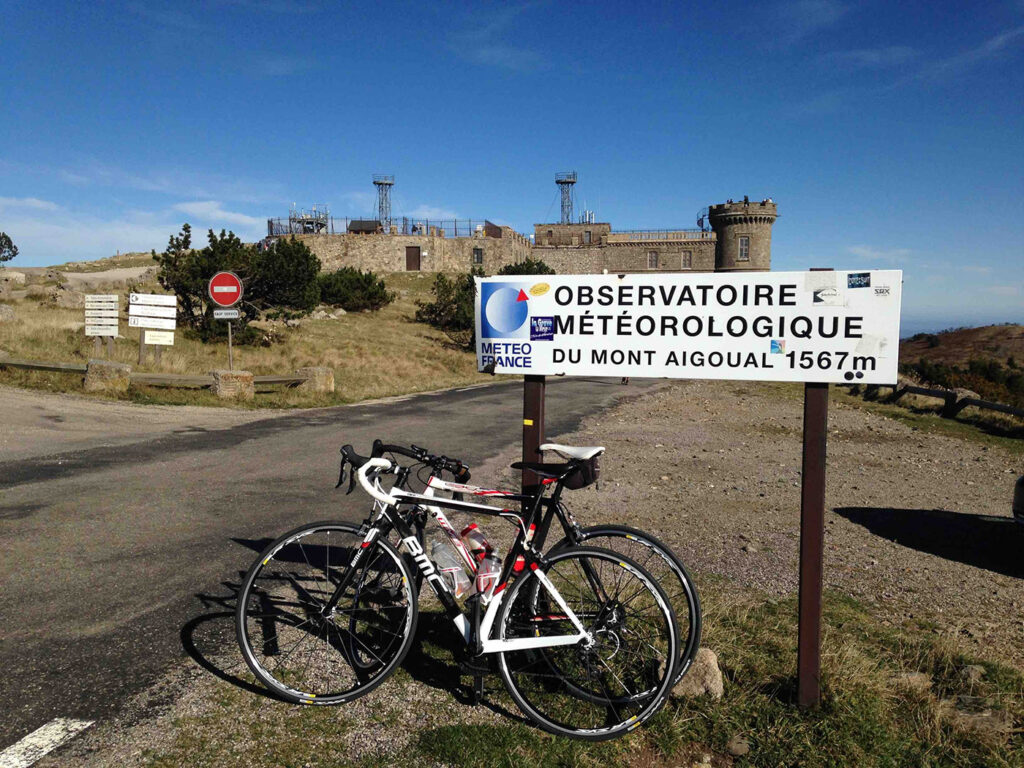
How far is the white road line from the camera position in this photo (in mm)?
2826

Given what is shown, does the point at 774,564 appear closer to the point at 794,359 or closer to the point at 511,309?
the point at 794,359

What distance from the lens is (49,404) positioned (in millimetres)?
13070

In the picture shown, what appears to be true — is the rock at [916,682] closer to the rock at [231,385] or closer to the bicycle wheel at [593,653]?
the bicycle wheel at [593,653]

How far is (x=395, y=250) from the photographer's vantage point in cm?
6544

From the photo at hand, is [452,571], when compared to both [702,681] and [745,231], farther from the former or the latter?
[745,231]

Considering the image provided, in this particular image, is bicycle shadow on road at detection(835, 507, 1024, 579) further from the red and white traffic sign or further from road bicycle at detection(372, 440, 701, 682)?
the red and white traffic sign

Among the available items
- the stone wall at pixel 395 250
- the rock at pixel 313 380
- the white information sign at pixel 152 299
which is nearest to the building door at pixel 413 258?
the stone wall at pixel 395 250

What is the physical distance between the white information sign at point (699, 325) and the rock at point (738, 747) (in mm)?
1663

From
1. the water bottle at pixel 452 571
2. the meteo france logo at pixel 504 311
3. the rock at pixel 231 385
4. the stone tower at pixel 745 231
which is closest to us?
the water bottle at pixel 452 571

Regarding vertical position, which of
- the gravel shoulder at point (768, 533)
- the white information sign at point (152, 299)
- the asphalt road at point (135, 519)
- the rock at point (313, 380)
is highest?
the white information sign at point (152, 299)

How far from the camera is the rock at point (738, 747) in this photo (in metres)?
3.07

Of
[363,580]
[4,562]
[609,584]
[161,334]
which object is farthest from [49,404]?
[609,584]

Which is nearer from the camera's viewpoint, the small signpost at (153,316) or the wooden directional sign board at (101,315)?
the wooden directional sign board at (101,315)

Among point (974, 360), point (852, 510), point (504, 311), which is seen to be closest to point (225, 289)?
point (852, 510)
